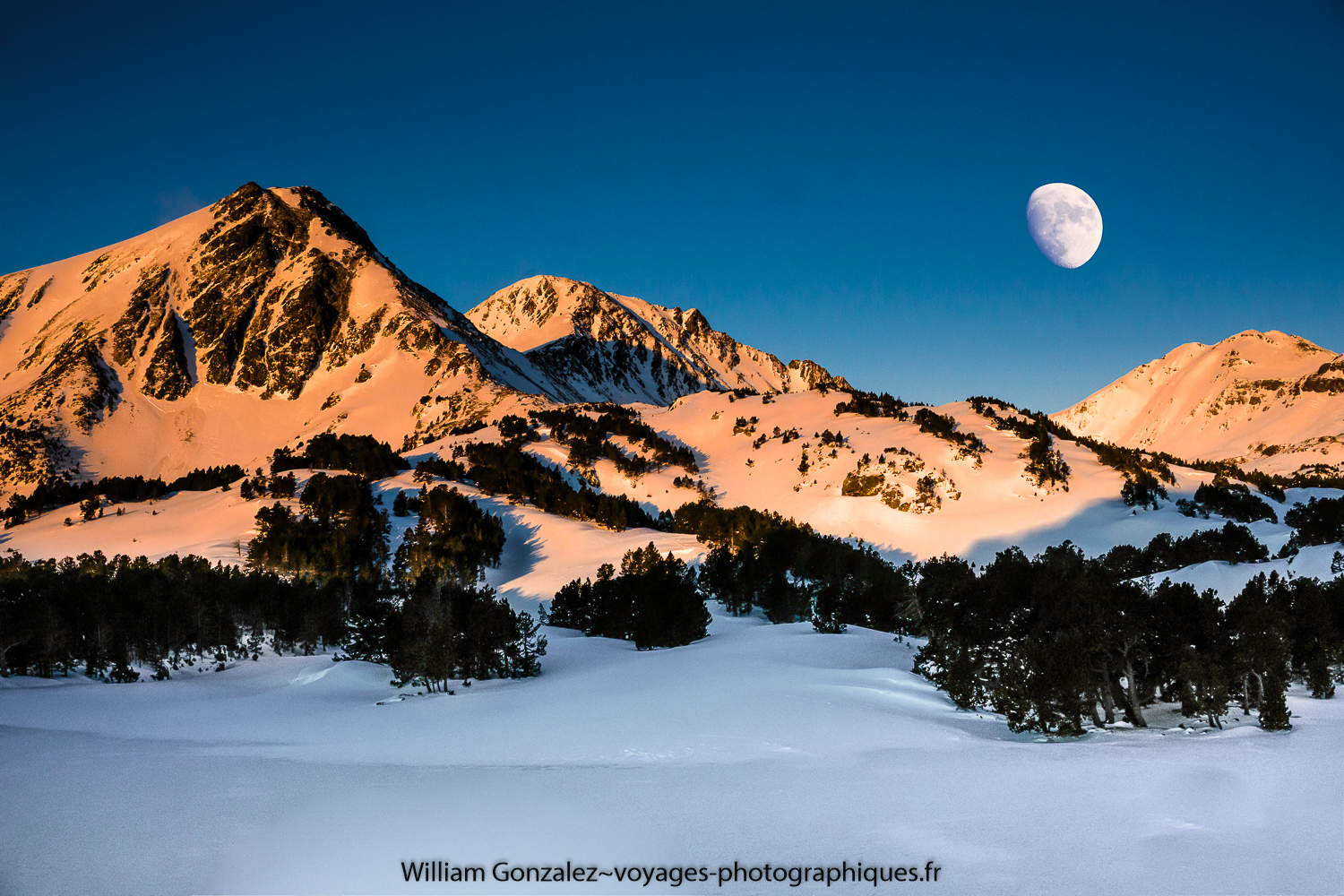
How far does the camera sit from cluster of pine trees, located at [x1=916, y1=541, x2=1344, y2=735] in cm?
2006

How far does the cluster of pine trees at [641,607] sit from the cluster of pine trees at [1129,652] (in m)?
15.8

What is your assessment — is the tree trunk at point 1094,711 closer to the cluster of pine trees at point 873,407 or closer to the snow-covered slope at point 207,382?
the cluster of pine trees at point 873,407

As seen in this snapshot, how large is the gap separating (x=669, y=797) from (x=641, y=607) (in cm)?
3039

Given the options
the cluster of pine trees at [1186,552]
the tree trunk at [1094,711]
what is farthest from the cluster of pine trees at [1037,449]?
the tree trunk at [1094,711]

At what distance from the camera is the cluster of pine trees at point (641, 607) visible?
137 feet

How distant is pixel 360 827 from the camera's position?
11.4 metres

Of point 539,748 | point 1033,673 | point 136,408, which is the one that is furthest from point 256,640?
point 136,408

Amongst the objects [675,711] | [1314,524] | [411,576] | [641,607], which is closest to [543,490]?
[411,576]

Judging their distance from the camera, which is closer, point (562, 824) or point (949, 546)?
point (562, 824)

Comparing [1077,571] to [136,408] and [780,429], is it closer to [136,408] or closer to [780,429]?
[780,429]

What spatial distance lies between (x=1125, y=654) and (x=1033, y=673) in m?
2.87

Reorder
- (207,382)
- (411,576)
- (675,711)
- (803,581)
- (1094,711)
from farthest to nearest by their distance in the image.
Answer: (207,382)
(411,576)
(803,581)
(675,711)
(1094,711)

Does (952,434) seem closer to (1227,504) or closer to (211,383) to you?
(1227,504)

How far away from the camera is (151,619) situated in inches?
1576
